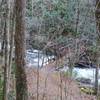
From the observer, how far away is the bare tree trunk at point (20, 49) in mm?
3709

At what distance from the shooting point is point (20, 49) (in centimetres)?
381

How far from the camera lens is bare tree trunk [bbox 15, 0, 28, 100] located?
3.71m

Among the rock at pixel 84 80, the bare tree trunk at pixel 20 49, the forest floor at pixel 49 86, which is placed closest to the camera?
the bare tree trunk at pixel 20 49

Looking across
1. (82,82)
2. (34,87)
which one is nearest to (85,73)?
(82,82)

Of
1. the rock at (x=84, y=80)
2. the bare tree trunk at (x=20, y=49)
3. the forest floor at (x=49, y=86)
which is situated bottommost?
the rock at (x=84, y=80)

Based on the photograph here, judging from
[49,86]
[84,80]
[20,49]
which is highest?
[20,49]

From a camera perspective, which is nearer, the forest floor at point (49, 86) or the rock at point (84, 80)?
the forest floor at point (49, 86)

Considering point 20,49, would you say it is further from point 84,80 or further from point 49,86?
point 84,80

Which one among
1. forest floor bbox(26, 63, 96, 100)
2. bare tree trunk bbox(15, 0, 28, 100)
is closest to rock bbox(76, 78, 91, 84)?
forest floor bbox(26, 63, 96, 100)

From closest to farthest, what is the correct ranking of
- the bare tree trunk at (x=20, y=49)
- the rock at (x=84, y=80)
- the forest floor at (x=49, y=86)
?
the bare tree trunk at (x=20, y=49) → the forest floor at (x=49, y=86) → the rock at (x=84, y=80)

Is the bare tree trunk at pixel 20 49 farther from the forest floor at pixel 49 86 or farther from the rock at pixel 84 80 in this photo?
the rock at pixel 84 80

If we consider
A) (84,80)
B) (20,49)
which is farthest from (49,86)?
(20,49)

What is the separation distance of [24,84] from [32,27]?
4.78 meters

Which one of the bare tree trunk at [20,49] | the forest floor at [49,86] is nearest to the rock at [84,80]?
the forest floor at [49,86]
